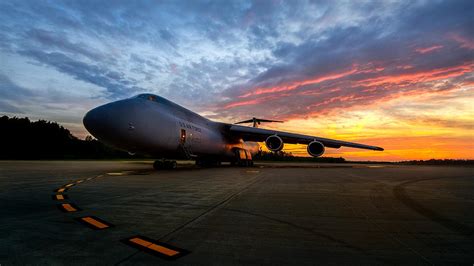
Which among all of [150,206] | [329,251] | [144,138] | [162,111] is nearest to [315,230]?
[329,251]

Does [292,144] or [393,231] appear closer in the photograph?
[393,231]

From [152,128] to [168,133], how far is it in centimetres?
112

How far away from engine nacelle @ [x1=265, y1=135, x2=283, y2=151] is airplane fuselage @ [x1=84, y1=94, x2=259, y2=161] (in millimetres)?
3654

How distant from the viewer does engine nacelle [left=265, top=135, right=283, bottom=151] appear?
19344 mm

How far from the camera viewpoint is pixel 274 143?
64.3ft

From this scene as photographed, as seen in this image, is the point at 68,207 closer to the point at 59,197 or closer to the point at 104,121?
the point at 59,197

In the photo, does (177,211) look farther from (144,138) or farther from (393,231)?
(144,138)

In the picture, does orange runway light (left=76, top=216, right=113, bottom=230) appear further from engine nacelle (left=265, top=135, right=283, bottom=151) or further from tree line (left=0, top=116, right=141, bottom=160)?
tree line (left=0, top=116, right=141, bottom=160)

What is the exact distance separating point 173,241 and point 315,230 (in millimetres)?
1610

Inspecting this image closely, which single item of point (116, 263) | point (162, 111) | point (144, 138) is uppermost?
point (162, 111)

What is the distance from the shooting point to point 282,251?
8.55 feet

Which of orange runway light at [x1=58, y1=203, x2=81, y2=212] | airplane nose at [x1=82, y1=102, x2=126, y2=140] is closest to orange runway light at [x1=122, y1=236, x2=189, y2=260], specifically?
orange runway light at [x1=58, y1=203, x2=81, y2=212]

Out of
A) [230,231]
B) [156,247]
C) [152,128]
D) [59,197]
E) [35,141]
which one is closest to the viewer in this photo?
[156,247]

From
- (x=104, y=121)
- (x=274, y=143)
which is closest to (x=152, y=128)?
(x=104, y=121)
